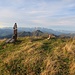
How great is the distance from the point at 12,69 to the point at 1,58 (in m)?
2.24

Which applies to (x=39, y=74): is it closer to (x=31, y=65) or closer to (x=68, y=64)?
(x=31, y=65)

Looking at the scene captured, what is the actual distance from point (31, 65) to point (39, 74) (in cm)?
117

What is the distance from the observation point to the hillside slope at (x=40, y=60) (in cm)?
1095

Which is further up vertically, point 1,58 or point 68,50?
point 68,50

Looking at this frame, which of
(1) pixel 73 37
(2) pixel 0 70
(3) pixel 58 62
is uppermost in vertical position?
(1) pixel 73 37

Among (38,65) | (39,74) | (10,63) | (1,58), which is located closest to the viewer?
(39,74)

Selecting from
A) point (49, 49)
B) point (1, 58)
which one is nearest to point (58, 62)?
point (49, 49)

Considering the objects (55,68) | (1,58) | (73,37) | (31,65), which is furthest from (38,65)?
(73,37)

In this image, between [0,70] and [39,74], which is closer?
[39,74]

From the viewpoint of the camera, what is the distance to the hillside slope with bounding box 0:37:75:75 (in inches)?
431

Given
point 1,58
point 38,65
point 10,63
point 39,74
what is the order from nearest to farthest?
1. point 39,74
2. point 38,65
3. point 10,63
4. point 1,58

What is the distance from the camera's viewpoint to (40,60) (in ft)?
39.3

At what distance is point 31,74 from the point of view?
10844 mm

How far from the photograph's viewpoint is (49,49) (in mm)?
13898
